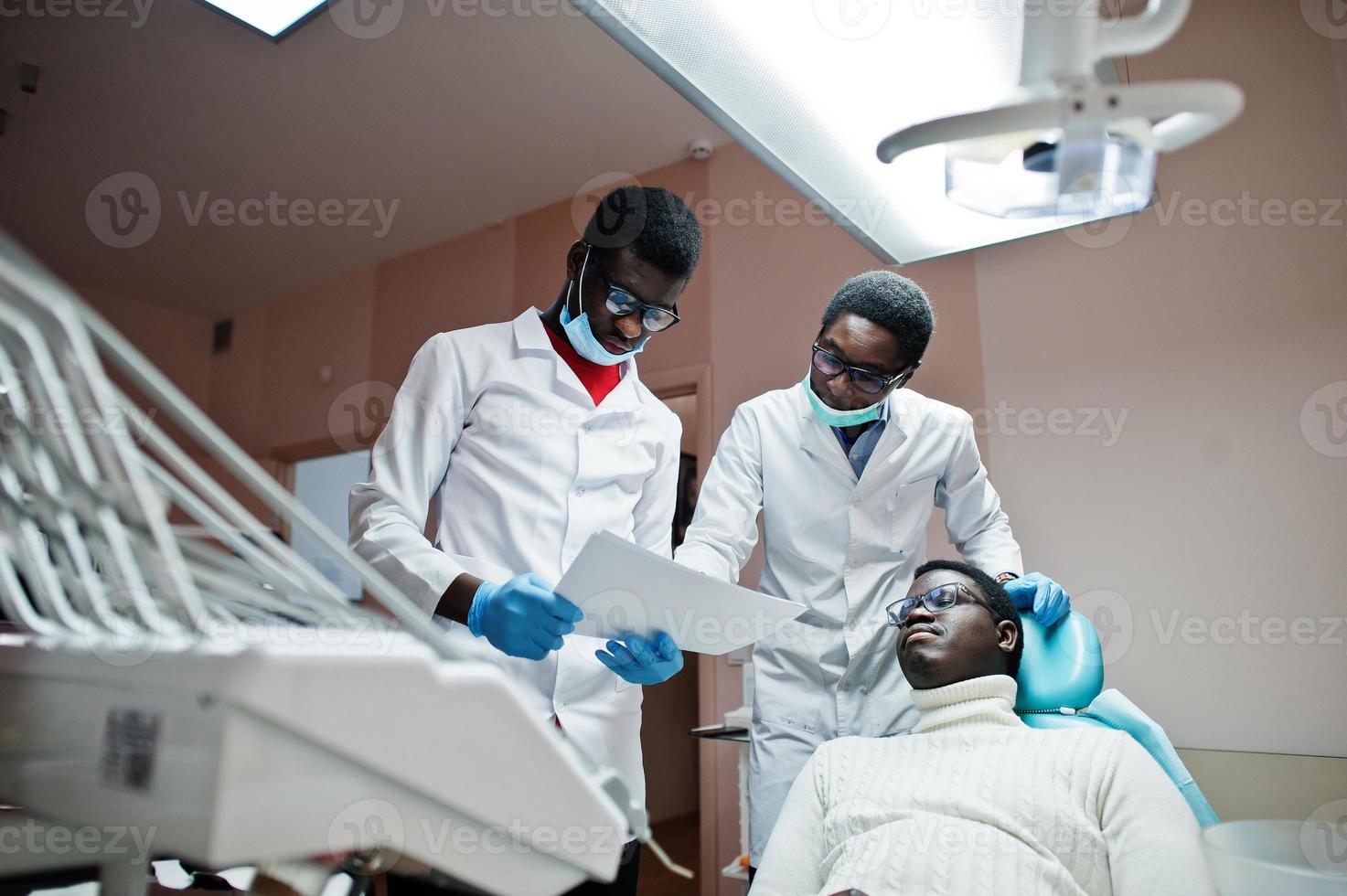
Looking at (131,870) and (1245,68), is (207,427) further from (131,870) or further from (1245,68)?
(1245,68)

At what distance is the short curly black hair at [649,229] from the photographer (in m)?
1.51

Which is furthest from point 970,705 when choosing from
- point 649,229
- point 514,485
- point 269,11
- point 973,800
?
point 269,11

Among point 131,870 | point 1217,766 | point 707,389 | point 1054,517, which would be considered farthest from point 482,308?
point 131,870

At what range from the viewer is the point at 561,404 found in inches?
61.0

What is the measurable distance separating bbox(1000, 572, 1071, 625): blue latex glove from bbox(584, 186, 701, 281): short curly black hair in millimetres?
850

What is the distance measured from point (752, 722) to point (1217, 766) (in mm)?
1245

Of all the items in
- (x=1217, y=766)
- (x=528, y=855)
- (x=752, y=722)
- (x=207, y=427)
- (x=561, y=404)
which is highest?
(x=561, y=404)

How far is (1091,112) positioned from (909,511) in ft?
3.75

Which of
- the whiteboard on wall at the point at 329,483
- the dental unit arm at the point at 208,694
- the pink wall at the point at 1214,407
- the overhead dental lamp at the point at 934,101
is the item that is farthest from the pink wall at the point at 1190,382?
the whiteboard on wall at the point at 329,483

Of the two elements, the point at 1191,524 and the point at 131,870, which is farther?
the point at 1191,524

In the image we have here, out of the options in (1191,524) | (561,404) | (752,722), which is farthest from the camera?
(1191,524)

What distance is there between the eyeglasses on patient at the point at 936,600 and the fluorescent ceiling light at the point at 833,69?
0.64 meters

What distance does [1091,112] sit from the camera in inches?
31.3

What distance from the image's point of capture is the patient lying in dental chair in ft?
4.09
